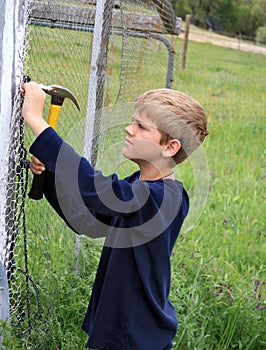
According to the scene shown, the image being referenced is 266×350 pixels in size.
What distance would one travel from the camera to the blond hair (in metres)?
2.09

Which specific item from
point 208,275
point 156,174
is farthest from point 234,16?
point 156,174

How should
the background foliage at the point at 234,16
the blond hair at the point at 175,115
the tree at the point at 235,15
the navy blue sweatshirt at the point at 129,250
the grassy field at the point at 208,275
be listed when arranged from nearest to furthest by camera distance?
the navy blue sweatshirt at the point at 129,250
the blond hair at the point at 175,115
the grassy field at the point at 208,275
the tree at the point at 235,15
the background foliage at the point at 234,16

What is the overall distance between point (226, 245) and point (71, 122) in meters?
1.70

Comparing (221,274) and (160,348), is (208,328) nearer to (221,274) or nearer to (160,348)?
(221,274)

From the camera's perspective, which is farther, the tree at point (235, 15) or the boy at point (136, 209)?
the tree at point (235, 15)

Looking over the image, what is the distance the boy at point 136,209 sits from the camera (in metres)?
1.92

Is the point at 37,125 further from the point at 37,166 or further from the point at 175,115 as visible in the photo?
Answer: the point at 175,115

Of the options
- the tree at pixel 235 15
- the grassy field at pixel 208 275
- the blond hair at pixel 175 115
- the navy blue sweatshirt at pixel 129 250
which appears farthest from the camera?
the tree at pixel 235 15

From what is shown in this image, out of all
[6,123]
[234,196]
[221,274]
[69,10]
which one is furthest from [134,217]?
A: [234,196]

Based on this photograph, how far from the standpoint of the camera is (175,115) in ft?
6.86

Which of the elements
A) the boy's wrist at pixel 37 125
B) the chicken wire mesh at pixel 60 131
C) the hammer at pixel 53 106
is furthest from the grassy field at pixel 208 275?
the boy's wrist at pixel 37 125

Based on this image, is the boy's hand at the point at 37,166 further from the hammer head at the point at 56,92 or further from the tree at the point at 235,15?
the tree at the point at 235,15

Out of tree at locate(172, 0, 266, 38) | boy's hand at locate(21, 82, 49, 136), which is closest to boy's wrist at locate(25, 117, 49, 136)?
boy's hand at locate(21, 82, 49, 136)

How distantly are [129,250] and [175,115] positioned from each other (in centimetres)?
49
